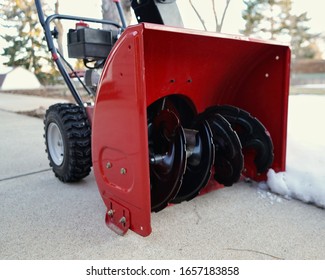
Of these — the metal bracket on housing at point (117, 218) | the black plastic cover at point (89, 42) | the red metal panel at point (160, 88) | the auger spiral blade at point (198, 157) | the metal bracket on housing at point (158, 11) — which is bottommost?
the metal bracket on housing at point (117, 218)

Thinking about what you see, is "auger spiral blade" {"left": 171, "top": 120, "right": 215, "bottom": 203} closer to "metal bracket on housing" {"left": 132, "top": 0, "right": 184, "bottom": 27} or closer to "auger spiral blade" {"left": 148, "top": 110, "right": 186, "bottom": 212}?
"auger spiral blade" {"left": 148, "top": 110, "right": 186, "bottom": 212}

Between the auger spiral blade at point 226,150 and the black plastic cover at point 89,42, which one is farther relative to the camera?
the black plastic cover at point 89,42

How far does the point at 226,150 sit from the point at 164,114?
0.45m

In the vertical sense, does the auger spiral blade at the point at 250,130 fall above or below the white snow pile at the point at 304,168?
above

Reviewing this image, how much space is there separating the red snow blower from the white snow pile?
0.31 feet

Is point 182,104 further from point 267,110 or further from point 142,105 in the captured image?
point 142,105

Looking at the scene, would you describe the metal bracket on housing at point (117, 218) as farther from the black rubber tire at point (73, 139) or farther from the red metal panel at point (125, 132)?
the black rubber tire at point (73, 139)

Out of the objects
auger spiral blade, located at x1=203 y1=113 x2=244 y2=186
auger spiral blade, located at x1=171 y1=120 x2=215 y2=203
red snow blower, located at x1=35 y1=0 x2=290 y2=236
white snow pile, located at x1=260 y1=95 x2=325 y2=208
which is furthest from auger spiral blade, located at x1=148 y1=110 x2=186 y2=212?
white snow pile, located at x1=260 y1=95 x2=325 y2=208

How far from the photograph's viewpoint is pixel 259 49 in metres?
1.85

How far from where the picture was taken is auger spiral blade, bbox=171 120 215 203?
1.68 meters

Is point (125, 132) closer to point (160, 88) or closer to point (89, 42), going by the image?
point (160, 88)

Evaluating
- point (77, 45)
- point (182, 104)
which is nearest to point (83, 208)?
point (182, 104)

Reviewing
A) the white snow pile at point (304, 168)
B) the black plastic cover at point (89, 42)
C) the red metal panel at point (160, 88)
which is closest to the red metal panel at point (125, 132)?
the red metal panel at point (160, 88)

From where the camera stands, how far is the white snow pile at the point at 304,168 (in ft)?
6.01
